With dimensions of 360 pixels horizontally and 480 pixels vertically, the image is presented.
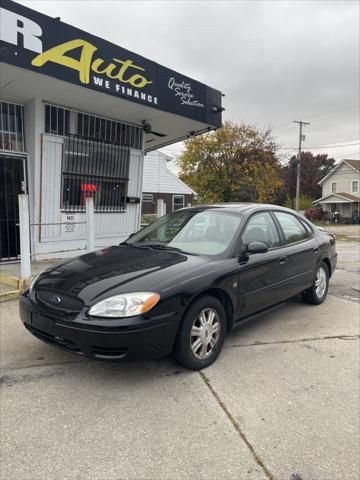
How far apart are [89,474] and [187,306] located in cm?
143

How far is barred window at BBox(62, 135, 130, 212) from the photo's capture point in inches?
329

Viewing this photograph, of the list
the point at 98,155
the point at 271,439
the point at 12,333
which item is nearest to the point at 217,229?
the point at 271,439

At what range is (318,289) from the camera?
18.1 feet

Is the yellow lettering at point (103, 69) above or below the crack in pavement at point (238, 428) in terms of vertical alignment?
above

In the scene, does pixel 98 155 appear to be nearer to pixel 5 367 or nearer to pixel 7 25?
pixel 7 25

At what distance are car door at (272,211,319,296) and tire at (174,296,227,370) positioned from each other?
56.7 inches

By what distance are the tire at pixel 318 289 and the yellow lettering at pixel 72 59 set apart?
5147 mm

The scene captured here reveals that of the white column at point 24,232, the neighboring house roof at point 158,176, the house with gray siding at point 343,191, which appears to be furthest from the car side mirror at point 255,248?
the house with gray siding at point 343,191

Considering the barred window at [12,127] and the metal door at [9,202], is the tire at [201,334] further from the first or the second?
the barred window at [12,127]

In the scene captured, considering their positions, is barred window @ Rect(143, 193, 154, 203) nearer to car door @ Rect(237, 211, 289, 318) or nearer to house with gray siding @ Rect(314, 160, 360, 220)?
car door @ Rect(237, 211, 289, 318)

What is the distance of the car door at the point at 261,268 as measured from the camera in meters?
3.89

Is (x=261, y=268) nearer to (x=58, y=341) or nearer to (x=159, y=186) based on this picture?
(x=58, y=341)

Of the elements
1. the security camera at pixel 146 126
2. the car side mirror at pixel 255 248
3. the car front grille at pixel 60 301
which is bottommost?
the car front grille at pixel 60 301

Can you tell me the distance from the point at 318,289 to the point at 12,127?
6.55 m
